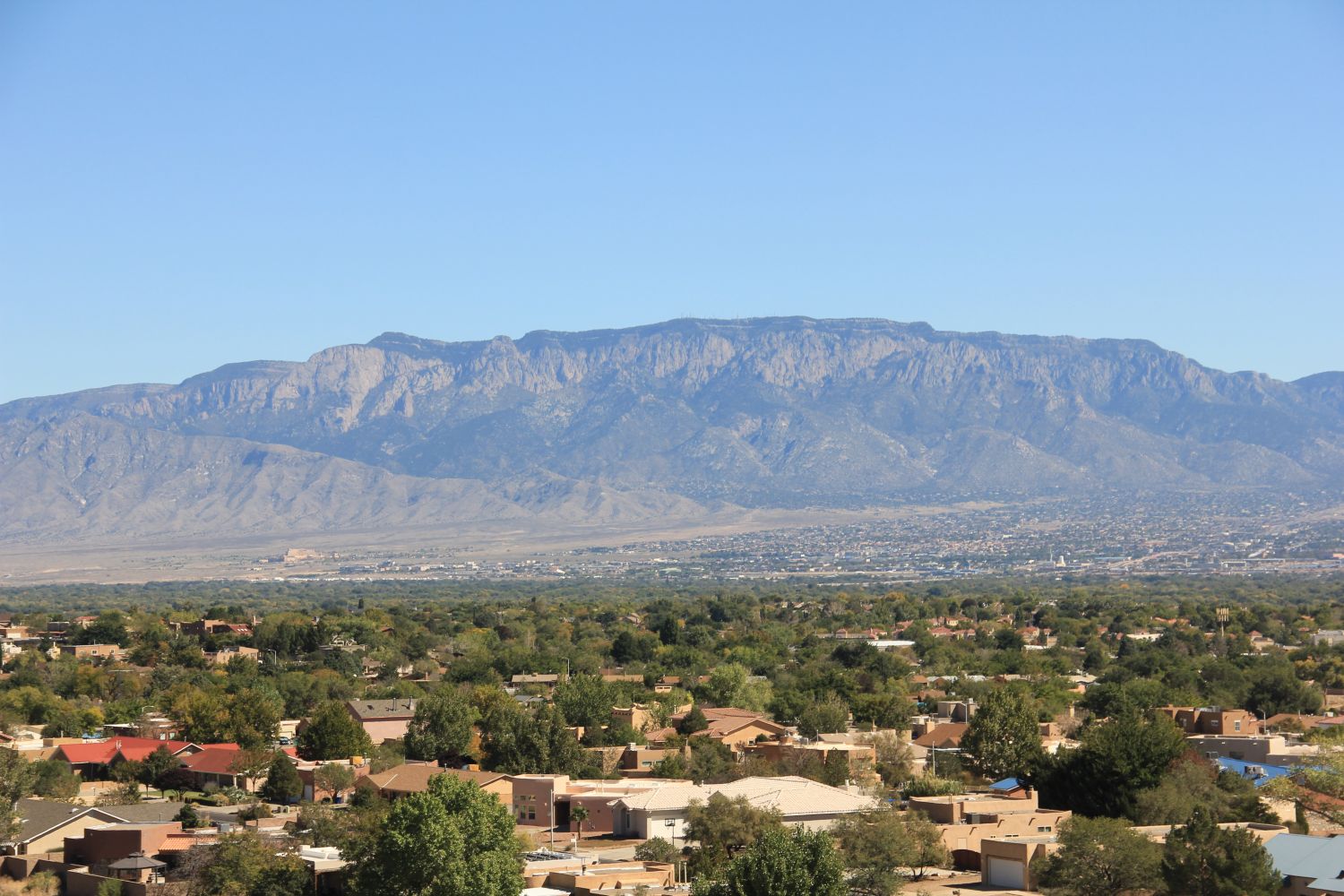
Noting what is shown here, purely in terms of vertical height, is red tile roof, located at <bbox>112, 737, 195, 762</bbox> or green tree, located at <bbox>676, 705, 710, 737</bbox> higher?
red tile roof, located at <bbox>112, 737, 195, 762</bbox>

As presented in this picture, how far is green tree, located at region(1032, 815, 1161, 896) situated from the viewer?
1720 inches

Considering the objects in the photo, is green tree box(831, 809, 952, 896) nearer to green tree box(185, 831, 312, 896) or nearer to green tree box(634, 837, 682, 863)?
green tree box(634, 837, 682, 863)

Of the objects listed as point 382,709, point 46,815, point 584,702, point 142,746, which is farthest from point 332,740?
point 46,815

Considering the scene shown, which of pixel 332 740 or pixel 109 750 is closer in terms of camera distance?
pixel 109 750

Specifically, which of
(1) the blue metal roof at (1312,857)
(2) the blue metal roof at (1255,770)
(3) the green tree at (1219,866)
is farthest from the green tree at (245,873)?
(2) the blue metal roof at (1255,770)

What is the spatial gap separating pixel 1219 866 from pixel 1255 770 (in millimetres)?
18609

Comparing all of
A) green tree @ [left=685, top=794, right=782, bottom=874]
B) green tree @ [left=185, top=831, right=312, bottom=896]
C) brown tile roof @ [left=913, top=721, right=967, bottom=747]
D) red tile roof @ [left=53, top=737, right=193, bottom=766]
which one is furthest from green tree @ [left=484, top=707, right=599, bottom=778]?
green tree @ [left=185, top=831, right=312, bottom=896]

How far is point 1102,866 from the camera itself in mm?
43938

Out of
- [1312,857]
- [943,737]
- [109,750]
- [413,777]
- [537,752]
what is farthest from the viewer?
[943,737]

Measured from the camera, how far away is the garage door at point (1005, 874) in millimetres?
46438

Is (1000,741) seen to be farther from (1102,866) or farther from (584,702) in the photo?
(1102,866)

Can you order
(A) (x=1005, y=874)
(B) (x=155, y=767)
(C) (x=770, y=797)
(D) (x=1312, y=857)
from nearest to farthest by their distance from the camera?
(D) (x=1312, y=857) → (A) (x=1005, y=874) → (C) (x=770, y=797) → (B) (x=155, y=767)

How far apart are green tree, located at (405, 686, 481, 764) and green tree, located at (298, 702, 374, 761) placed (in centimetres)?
146

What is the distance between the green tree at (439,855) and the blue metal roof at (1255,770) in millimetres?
21837
